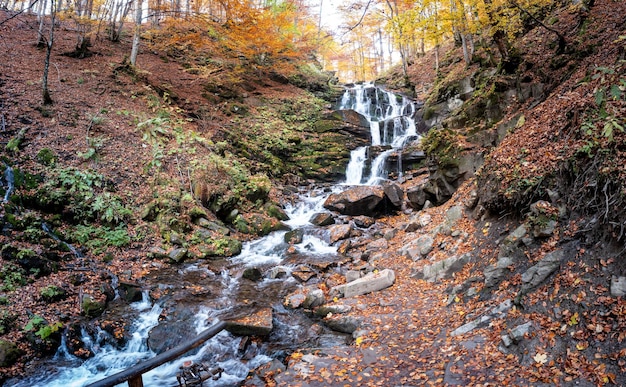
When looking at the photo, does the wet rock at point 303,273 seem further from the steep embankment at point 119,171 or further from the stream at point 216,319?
the steep embankment at point 119,171

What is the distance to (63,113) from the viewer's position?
1174 cm

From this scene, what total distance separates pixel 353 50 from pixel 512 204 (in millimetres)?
40672

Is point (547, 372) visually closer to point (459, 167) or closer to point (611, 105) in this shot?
point (611, 105)

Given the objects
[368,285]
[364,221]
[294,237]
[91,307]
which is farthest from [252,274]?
[364,221]

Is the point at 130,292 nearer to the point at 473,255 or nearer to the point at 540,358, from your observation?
the point at 473,255

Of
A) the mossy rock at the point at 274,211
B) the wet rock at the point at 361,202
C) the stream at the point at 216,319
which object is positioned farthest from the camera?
the wet rock at the point at 361,202

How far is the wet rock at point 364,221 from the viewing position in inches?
499

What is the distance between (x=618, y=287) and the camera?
3.84 meters

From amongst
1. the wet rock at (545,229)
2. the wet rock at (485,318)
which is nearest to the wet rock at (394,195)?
the wet rock at (545,229)

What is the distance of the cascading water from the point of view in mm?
17438

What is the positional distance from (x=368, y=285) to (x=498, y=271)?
2809 mm

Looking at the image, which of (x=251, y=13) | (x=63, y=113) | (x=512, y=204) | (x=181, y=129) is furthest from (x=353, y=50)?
(x=512, y=204)

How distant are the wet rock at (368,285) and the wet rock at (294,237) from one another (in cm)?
406

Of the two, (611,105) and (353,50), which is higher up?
(353,50)
